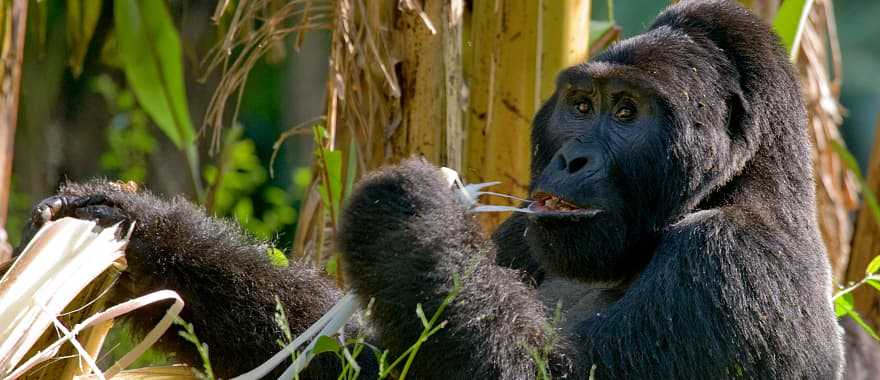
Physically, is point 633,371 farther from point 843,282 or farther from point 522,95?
point 843,282

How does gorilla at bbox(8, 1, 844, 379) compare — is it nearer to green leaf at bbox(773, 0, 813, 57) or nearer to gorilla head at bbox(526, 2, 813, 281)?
gorilla head at bbox(526, 2, 813, 281)

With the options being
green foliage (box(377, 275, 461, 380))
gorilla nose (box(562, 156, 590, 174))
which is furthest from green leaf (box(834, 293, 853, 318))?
green foliage (box(377, 275, 461, 380))

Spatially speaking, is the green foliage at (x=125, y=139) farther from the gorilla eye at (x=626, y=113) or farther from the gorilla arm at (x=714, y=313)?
the gorilla arm at (x=714, y=313)

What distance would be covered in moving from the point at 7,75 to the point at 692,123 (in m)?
2.80

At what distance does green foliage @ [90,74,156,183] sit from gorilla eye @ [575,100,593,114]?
4.86 meters

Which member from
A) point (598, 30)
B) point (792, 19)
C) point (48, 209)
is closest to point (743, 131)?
point (792, 19)

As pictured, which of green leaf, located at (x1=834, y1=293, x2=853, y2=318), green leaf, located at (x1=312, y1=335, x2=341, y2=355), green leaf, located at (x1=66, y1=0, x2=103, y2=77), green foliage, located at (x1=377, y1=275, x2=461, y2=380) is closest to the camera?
green foliage, located at (x1=377, y1=275, x2=461, y2=380)

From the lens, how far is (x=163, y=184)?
8.47m

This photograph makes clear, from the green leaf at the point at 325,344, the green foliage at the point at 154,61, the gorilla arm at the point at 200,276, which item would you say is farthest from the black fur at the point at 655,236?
the green foliage at the point at 154,61

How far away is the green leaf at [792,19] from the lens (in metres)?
4.60

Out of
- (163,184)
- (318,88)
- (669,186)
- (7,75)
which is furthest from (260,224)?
(669,186)

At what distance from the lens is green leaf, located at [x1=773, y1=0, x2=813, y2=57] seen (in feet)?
15.1

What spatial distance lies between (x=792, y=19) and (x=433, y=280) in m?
2.50

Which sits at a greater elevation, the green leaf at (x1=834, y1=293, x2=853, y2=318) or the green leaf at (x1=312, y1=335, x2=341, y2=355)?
the green leaf at (x1=312, y1=335, x2=341, y2=355)
